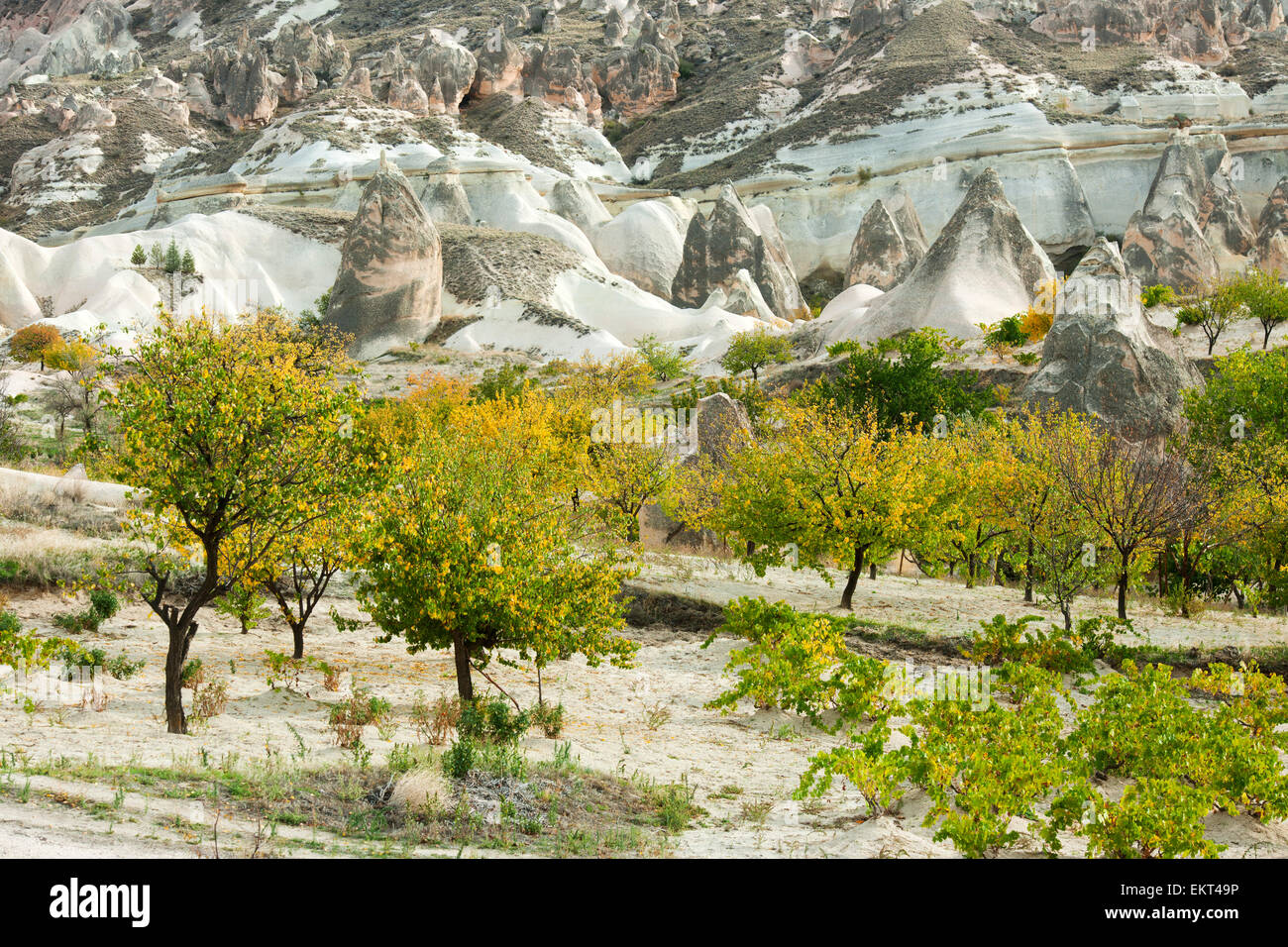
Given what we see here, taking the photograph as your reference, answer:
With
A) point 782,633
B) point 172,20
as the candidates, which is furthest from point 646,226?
point 172,20

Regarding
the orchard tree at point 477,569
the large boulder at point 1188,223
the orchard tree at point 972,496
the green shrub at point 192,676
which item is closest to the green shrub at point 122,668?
the green shrub at point 192,676

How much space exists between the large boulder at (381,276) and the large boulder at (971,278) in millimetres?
23077

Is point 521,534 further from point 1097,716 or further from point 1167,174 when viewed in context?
point 1167,174

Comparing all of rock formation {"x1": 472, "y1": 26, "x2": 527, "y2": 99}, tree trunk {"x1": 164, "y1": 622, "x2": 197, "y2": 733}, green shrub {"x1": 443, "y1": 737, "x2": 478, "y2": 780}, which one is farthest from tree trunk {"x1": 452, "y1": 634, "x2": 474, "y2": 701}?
rock formation {"x1": 472, "y1": 26, "x2": 527, "y2": 99}

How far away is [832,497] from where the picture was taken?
19.2 metres

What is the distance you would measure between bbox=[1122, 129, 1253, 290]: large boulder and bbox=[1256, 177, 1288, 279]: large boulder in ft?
5.24

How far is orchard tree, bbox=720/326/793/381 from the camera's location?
44844mm

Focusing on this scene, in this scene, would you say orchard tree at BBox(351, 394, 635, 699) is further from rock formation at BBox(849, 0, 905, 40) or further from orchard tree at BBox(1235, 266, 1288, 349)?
rock formation at BBox(849, 0, 905, 40)

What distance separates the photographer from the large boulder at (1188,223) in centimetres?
5803

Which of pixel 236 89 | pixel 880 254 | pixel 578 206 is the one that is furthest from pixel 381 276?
pixel 236 89

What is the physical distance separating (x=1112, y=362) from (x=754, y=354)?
15916 mm

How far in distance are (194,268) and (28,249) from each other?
26.7 ft

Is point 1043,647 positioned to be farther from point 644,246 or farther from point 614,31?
point 614,31
